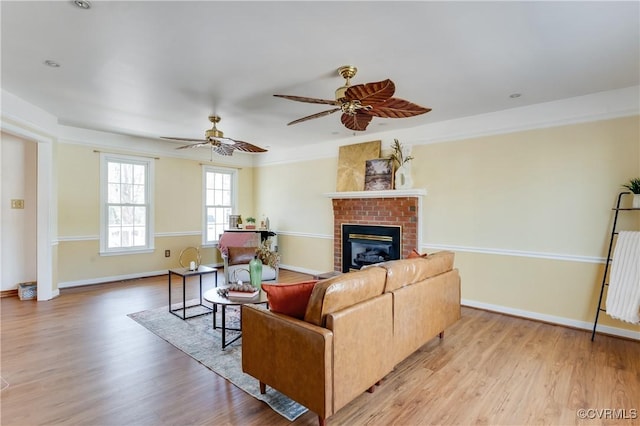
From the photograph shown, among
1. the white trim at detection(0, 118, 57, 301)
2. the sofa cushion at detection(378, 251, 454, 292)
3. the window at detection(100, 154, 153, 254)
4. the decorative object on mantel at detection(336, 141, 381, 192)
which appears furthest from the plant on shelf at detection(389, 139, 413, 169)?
the white trim at detection(0, 118, 57, 301)

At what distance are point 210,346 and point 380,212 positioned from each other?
321cm

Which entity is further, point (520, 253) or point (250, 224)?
point (250, 224)

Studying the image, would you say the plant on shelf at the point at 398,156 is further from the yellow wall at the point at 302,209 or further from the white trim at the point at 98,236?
the white trim at the point at 98,236

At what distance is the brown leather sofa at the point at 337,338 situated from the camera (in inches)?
71.2

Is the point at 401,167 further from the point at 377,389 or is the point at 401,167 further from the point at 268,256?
the point at 377,389

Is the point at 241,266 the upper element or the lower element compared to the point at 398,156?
lower

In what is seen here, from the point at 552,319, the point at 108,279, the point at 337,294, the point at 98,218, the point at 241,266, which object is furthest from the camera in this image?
the point at 108,279

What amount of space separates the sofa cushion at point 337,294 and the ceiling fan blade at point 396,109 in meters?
1.44

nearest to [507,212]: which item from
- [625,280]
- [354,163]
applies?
[625,280]

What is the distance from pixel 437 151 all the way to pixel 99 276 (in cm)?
602

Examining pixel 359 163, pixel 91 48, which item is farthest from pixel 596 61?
pixel 91 48

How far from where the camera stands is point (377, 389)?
2.35 metres

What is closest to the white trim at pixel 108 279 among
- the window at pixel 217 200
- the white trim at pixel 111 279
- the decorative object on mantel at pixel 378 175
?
the white trim at pixel 111 279

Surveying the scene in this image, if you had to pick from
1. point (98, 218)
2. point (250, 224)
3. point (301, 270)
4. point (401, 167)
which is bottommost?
point (301, 270)
